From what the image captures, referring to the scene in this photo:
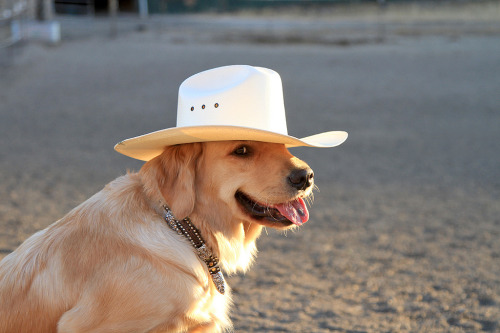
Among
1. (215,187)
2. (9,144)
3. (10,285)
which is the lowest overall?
(9,144)

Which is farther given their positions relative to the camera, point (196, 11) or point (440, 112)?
point (196, 11)

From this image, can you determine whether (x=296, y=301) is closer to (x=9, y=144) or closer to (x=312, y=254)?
(x=312, y=254)

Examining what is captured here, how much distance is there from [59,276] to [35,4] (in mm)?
16791

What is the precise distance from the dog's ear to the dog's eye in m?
0.19

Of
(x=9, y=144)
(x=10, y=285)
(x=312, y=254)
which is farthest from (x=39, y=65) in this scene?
(x=10, y=285)

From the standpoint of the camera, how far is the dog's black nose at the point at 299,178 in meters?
2.78

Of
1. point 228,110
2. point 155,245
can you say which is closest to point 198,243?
point 155,245

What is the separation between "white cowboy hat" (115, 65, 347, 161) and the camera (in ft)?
8.89

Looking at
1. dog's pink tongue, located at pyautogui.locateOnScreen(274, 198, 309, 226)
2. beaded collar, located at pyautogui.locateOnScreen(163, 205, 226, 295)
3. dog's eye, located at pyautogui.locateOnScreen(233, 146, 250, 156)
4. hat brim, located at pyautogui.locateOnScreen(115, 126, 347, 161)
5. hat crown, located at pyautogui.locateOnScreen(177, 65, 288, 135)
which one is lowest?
beaded collar, located at pyautogui.locateOnScreen(163, 205, 226, 295)

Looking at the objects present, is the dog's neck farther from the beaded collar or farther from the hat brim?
the hat brim

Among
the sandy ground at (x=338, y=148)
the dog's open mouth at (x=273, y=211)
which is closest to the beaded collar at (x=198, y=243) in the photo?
the dog's open mouth at (x=273, y=211)

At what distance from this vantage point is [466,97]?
504 inches

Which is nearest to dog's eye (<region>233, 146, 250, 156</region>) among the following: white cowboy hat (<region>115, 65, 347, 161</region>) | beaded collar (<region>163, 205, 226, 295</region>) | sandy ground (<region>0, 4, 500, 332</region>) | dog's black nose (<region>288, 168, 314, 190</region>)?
white cowboy hat (<region>115, 65, 347, 161</region>)

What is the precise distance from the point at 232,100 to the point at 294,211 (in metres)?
0.64
